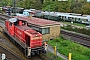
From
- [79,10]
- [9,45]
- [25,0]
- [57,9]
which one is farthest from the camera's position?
[25,0]

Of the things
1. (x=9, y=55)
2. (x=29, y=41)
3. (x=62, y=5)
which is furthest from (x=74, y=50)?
(x=62, y=5)

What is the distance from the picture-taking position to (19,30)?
21047 millimetres

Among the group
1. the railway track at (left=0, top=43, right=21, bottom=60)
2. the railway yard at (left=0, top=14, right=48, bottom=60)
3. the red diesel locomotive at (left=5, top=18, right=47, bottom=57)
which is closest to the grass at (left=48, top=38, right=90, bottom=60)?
the red diesel locomotive at (left=5, top=18, right=47, bottom=57)

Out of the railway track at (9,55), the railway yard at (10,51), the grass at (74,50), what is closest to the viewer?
the grass at (74,50)

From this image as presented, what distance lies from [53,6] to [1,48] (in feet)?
155

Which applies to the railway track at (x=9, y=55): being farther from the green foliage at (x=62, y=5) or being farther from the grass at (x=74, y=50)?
the green foliage at (x=62, y=5)

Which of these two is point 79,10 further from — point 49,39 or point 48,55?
point 48,55

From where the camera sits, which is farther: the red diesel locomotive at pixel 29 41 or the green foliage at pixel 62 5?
the green foliage at pixel 62 5

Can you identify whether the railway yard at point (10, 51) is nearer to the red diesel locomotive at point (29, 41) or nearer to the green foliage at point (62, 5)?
the red diesel locomotive at point (29, 41)

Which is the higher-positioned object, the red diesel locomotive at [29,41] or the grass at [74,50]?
the red diesel locomotive at [29,41]

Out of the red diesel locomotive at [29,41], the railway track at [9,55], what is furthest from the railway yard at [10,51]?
the red diesel locomotive at [29,41]

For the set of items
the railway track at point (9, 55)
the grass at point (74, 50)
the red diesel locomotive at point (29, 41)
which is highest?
the red diesel locomotive at point (29, 41)

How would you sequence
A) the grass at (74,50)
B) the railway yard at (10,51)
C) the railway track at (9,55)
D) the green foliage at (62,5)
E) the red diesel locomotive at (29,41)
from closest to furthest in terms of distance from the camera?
the grass at (74,50) → the red diesel locomotive at (29,41) → the railway track at (9,55) → the railway yard at (10,51) → the green foliage at (62,5)

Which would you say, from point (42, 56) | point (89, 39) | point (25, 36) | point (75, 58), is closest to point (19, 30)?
point (25, 36)
